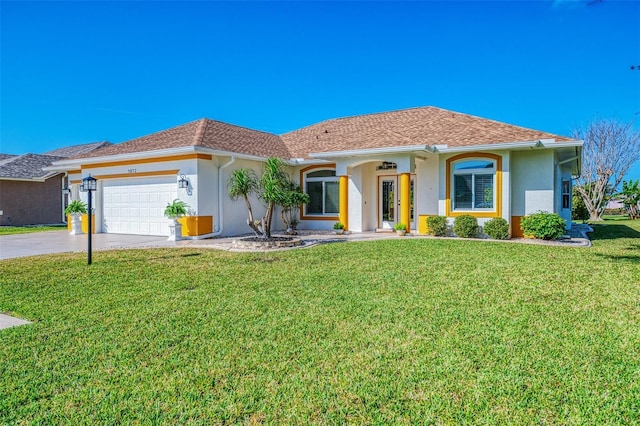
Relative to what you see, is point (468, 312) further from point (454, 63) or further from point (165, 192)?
point (454, 63)

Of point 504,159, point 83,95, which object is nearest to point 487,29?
point 504,159

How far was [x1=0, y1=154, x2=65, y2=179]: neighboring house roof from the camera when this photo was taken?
2435 cm

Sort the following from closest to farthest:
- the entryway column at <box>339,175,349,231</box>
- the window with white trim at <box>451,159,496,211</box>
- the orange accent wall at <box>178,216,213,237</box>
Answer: the window with white trim at <box>451,159,496,211</box> → the orange accent wall at <box>178,216,213,237</box> → the entryway column at <box>339,175,349,231</box>

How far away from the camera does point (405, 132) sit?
17.8 m

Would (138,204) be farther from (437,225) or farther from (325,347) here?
(325,347)

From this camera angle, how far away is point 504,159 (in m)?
14.4

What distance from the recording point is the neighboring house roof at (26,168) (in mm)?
24353

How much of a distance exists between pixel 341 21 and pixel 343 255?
1227cm

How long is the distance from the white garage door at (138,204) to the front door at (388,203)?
9.37m

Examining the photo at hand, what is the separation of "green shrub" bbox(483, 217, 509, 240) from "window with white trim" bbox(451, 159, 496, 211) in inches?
27.7

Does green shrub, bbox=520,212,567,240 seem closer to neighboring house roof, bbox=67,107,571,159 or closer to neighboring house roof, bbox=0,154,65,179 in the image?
neighboring house roof, bbox=67,107,571,159

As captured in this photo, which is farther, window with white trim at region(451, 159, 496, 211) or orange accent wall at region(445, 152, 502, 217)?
window with white trim at region(451, 159, 496, 211)

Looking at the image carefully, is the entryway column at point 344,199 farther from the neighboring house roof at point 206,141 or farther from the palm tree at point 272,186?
the palm tree at point 272,186

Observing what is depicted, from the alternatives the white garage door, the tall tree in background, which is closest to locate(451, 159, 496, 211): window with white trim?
the white garage door
